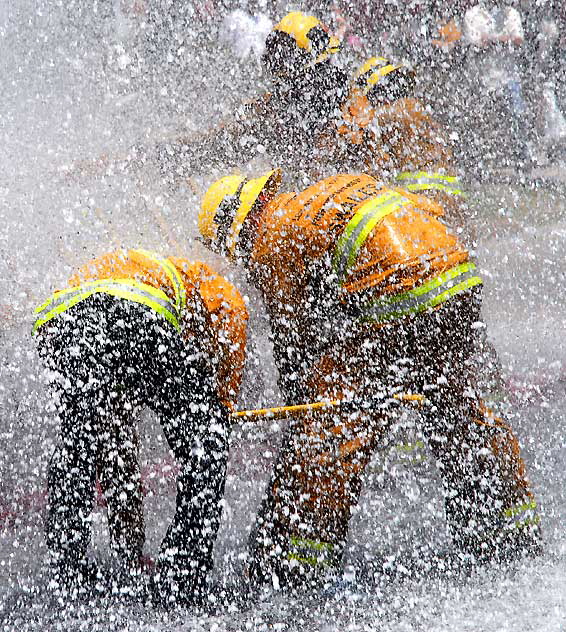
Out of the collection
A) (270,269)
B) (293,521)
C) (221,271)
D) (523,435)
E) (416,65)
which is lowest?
(293,521)

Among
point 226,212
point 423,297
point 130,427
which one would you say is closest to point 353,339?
point 423,297

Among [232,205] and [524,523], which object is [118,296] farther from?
[524,523]

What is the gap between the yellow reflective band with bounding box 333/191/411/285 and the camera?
206cm

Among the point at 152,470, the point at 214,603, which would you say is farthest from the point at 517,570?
the point at 152,470

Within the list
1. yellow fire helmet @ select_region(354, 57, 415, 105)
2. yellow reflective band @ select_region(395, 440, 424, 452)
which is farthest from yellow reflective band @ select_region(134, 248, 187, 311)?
yellow fire helmet @ select_region(354, 57, 415, 105)

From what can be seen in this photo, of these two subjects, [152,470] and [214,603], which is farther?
[152,470]

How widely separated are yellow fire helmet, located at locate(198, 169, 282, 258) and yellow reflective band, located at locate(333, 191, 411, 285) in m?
0.33

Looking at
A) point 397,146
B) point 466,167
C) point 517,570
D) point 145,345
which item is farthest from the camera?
point 466,167

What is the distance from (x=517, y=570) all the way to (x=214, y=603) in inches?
40.2

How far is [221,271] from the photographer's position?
3092 mm

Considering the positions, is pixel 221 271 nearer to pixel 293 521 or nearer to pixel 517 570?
pixel 293 521

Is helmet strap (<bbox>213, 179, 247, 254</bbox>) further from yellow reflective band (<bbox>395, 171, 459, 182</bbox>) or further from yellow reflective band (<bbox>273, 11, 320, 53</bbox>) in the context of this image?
yellow reflective band (<bbox>273, 11, 320, 53</bbox>)

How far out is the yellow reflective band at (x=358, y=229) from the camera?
6.77 ft

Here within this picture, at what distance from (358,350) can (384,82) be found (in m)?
1.33
